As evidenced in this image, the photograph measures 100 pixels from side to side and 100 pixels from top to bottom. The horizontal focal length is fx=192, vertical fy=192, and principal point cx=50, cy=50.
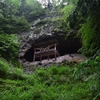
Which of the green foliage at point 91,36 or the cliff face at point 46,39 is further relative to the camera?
the cliff face at point 46,39

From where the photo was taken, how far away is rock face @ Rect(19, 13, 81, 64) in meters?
15.1

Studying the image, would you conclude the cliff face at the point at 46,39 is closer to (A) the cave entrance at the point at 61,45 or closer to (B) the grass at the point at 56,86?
(A) the cave entrance at the point at 61,45

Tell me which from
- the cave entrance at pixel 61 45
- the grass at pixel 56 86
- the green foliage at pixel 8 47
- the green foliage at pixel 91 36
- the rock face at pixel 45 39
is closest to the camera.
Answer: the grass at pixel 56 86

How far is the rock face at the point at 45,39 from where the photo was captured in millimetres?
15125

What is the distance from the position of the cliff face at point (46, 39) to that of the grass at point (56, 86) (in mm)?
5772

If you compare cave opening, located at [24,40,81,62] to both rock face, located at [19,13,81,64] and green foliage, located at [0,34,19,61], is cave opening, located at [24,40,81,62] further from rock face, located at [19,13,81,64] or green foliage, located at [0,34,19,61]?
green foliage, located at [0,34,19,61]

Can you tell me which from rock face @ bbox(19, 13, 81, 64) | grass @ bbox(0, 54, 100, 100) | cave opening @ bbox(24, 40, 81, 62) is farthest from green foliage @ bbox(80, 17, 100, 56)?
cave opening @ bbox(24, 40, 81, 62)

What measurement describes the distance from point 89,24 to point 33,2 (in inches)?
549

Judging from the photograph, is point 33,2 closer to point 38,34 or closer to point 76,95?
point 38,34

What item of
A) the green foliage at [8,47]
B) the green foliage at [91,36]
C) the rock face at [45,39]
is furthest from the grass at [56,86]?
the rock face at [45,39]

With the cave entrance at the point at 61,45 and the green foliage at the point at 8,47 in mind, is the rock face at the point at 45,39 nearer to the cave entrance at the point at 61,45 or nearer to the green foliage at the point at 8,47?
the cave entrance at the point at 61,45

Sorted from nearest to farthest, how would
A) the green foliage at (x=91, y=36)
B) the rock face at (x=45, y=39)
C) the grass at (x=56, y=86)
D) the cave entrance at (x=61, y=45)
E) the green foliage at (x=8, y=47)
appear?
the grass at (x=56, y=86) → the green foliage at (x=91, y=36) → the green foliage at (x=8, y=47) → the rock face at (x=45, y=39) → the cave entrance at (x=61, y=45)

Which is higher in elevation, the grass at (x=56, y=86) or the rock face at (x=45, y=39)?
the rock face at (x=45, y=39)

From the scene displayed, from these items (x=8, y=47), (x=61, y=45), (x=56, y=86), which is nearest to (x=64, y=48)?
(x=61, y=45)
